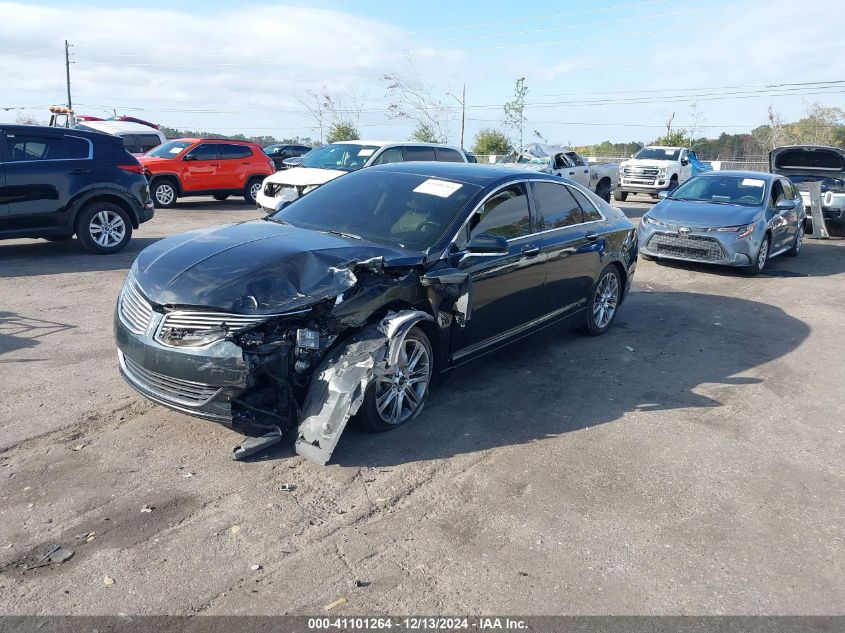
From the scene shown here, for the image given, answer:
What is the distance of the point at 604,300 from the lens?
7711 mm

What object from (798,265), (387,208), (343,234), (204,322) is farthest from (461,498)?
(798,265)

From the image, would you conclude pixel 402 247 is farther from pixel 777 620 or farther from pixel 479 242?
pixel 777 620

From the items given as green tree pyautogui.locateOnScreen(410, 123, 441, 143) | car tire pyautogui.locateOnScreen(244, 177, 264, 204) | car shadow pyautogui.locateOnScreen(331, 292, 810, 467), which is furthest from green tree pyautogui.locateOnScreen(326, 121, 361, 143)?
car shadow pyautogui.locateOnScreen(331, 292, 810, 467)

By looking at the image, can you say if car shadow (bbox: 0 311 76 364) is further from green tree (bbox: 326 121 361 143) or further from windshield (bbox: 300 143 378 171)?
green tree (bbox: 326 121 361 143)

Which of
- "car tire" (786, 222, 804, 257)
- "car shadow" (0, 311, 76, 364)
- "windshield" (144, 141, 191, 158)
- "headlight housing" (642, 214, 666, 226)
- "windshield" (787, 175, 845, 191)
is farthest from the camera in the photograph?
"windshield" (144, 141, 191, 158)

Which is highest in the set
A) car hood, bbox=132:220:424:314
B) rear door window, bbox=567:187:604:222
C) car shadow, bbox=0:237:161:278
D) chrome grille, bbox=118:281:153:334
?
rear door window, bbox=567:187:604:222

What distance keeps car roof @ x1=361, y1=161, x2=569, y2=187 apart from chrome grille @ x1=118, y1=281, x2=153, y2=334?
252 cm

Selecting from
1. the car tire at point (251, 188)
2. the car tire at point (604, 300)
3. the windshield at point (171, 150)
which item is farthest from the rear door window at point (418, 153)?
the car tire at point (604, 300)

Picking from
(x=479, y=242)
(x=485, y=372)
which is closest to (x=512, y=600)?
(x=479, y=242)

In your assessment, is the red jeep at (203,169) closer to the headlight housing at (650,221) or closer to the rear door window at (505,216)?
the headlight housing at (650,221)

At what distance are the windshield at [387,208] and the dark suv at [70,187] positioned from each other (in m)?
5.64

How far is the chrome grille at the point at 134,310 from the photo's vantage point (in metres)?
4.46

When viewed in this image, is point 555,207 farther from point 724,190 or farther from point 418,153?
point 418,153

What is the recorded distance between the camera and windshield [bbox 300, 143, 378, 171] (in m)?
14.0
